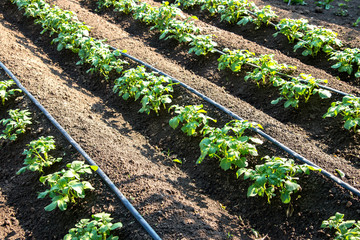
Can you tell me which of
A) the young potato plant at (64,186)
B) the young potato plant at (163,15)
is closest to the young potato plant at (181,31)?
the young potato plant at (163,15)

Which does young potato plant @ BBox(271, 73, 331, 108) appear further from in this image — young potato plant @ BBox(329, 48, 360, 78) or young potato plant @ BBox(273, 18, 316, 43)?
young potato plant @ BBox(273, 18, 316, 43)

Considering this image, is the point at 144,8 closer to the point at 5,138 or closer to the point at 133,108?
the point at 133,108

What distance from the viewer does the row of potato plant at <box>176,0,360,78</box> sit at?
530 cm

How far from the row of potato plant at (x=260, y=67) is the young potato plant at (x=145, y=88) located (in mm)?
1144

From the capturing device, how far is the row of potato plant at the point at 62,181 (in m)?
2.97

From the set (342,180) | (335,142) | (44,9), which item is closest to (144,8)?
(44,9)

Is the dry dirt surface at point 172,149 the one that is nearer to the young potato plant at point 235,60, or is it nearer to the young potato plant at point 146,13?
the young potato plant at point 235,60

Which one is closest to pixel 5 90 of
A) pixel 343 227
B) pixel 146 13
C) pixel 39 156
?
pixel 39 156

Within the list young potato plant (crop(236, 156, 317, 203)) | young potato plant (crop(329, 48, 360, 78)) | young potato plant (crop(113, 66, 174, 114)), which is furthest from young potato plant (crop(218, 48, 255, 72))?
young potato plant (crop(236, 156, 317, 203))

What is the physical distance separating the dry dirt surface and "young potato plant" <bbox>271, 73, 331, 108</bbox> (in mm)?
169

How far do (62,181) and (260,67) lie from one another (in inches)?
125

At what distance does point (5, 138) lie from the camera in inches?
173

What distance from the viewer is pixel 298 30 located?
6719 millimetres

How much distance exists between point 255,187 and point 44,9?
19.1 ft
